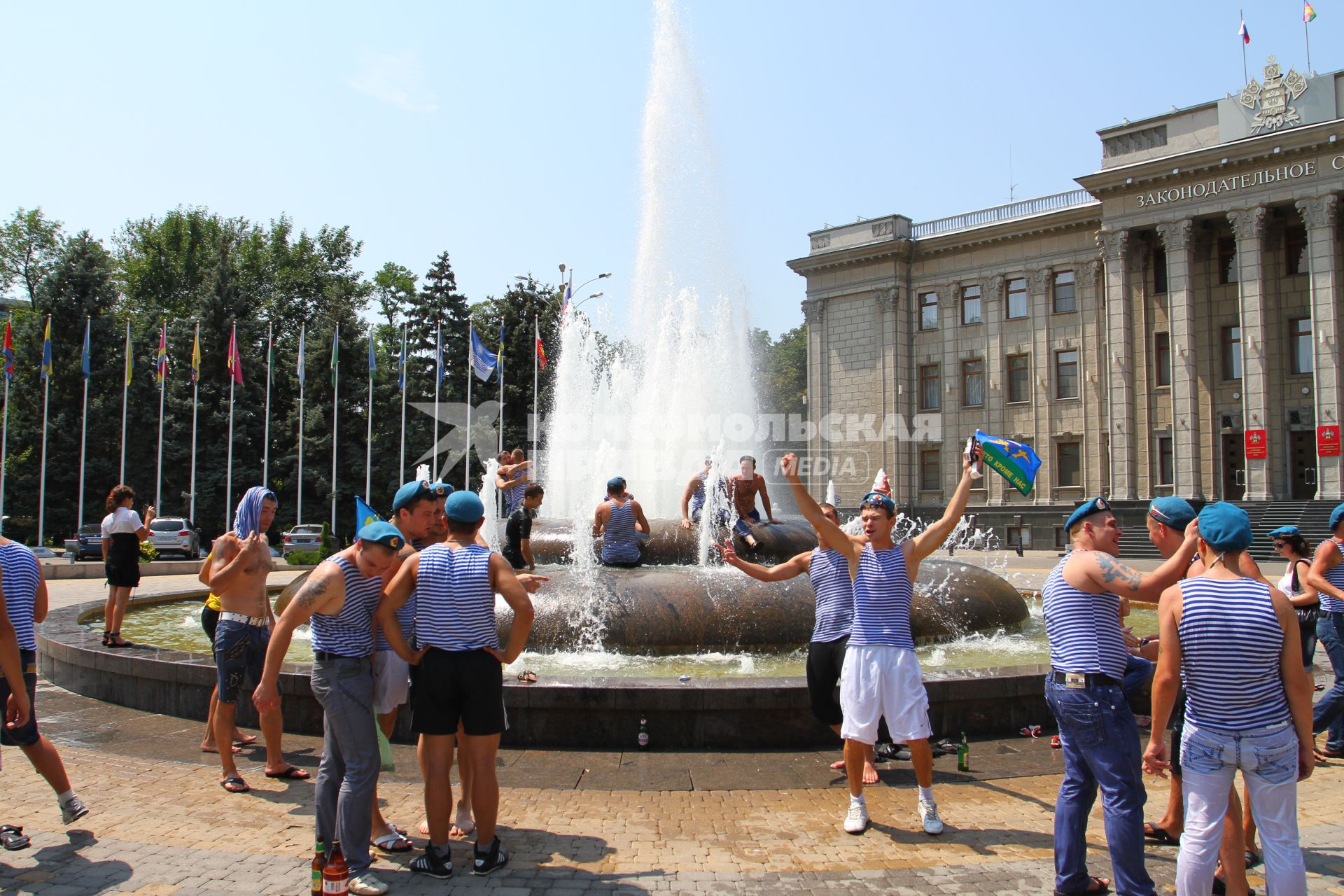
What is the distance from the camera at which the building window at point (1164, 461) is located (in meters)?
39.1

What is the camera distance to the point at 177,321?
156ft

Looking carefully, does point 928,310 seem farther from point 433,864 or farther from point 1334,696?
point 433,864

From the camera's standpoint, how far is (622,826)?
5270 mm

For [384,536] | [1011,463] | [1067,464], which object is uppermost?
[1067,464]

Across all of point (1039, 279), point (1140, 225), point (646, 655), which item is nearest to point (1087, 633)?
point (646, 655)

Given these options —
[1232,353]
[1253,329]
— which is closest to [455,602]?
[1253,329]

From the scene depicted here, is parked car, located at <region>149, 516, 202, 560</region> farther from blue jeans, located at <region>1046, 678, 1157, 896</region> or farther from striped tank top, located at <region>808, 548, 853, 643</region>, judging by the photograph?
blue jeans, located at <region>1046, 678, 1157, 896</region>

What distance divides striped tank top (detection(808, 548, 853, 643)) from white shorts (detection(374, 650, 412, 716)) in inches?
109

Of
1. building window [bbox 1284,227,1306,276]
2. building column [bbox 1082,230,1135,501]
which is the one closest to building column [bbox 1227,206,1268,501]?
building window [bbox 1284,227,1306,276]

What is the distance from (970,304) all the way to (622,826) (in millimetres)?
44826

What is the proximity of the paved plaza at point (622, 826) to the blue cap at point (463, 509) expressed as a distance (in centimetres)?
177

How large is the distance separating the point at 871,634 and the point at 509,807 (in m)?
2.42

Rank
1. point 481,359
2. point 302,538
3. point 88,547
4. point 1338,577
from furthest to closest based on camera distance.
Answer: point 302,538 → point 481,359 → point 88,547 → point 1338,577

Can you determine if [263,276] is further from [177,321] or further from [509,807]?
[509,807]
